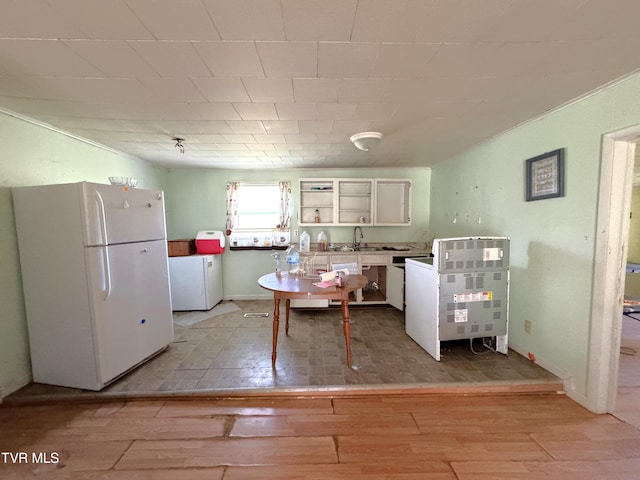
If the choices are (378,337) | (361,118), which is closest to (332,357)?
(378,337)

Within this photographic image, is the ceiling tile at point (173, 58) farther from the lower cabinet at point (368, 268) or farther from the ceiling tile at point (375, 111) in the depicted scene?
the lower cabinet at point (368, 268)

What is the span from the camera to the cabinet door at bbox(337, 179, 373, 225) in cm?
425

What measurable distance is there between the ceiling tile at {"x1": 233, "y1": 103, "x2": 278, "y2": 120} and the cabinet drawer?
2.38 meters

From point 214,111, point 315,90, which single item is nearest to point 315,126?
point 315,90

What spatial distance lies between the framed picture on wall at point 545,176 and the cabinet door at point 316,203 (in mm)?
2618

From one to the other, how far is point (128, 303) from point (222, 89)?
1.91m

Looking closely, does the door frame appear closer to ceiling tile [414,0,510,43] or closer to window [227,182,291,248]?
ceiling tile [414,0,510,43]

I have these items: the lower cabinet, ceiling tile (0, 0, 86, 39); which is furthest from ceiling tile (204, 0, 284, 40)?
the lower cabinet

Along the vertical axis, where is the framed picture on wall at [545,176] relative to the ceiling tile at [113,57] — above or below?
below

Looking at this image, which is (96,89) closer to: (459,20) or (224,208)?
(459,20)

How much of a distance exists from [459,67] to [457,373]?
228 centimetres

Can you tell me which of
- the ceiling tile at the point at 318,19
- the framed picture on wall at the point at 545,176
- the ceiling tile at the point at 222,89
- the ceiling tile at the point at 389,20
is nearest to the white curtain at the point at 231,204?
→ the ceiling tile at the point at 222,89

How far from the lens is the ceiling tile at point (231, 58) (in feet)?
4.13

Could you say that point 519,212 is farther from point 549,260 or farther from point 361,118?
point 361,118
